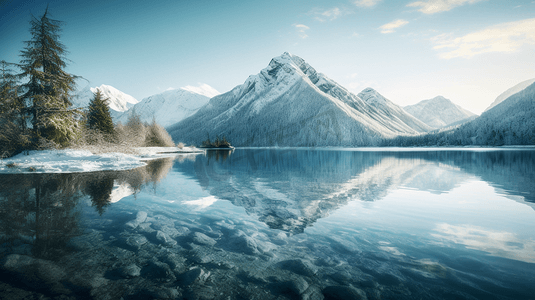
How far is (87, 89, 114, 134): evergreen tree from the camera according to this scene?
42.2 meters

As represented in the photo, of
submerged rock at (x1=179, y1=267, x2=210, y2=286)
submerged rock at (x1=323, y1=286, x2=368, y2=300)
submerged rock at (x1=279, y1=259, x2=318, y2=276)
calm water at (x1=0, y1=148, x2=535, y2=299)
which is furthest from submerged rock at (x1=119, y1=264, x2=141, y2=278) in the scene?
submerged rock at (x1=323, y1=286, x2=368, y2=300)

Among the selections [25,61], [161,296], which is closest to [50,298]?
[161,296]

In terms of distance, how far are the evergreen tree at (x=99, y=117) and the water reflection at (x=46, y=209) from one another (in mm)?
31353

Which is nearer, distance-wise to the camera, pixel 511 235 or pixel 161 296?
pixel 161 296

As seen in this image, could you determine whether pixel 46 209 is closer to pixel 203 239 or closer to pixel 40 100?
pixel 203 239

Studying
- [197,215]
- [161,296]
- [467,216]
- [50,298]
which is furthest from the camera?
[467,216]

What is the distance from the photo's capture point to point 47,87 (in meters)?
26.3

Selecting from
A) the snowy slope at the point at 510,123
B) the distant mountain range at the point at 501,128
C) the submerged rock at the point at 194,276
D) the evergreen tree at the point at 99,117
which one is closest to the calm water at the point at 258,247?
the submerged rock at the point at 194,276

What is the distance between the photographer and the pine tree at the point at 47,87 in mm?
24500

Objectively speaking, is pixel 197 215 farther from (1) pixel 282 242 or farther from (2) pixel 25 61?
(2) pixel 25 61

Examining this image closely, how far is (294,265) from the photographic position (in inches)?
215

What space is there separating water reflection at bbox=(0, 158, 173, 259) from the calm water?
5cm

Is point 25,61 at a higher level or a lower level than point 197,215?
higher

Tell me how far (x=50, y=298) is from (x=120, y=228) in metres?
3.64
